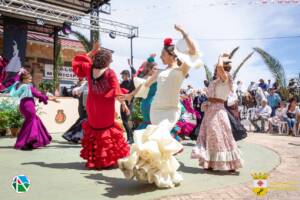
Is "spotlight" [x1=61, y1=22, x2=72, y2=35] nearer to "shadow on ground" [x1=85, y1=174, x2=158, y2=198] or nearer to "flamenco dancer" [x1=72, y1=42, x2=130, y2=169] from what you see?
"flamenco dancer" [x1=72, y1=42, x2=130, y2=169]

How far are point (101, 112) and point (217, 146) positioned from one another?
1871 mm

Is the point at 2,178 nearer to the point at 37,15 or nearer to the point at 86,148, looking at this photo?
the point at 86,148

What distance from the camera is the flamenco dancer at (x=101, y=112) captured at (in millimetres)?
5520

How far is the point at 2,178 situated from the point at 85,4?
18.9 metres

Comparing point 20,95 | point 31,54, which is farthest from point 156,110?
point 31,54

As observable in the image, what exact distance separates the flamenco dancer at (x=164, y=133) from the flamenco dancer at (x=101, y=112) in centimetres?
95

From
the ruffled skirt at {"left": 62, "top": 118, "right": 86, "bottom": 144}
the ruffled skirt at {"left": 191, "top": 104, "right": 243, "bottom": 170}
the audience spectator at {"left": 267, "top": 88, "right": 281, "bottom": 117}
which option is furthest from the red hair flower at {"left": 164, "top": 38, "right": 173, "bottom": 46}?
the audience spectator at {"left": 267, "top": 88, "right": 281, "bottom": 117}

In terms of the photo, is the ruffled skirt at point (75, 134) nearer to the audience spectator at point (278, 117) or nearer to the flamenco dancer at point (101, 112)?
the flamenco dancer at point (101, 112)

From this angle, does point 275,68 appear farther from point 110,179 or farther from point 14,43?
point 110,179

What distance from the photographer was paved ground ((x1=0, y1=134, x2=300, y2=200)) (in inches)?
160

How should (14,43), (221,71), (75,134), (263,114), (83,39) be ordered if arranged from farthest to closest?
(83,39), (14,43), (263,114), (75,134), (221,71)

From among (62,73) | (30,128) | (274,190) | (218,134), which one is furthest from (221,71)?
(62,73)

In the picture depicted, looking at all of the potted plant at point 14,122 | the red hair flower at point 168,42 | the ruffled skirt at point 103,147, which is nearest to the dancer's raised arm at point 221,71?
the red hair flower at point 168,42

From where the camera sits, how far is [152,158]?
4.10 metres
